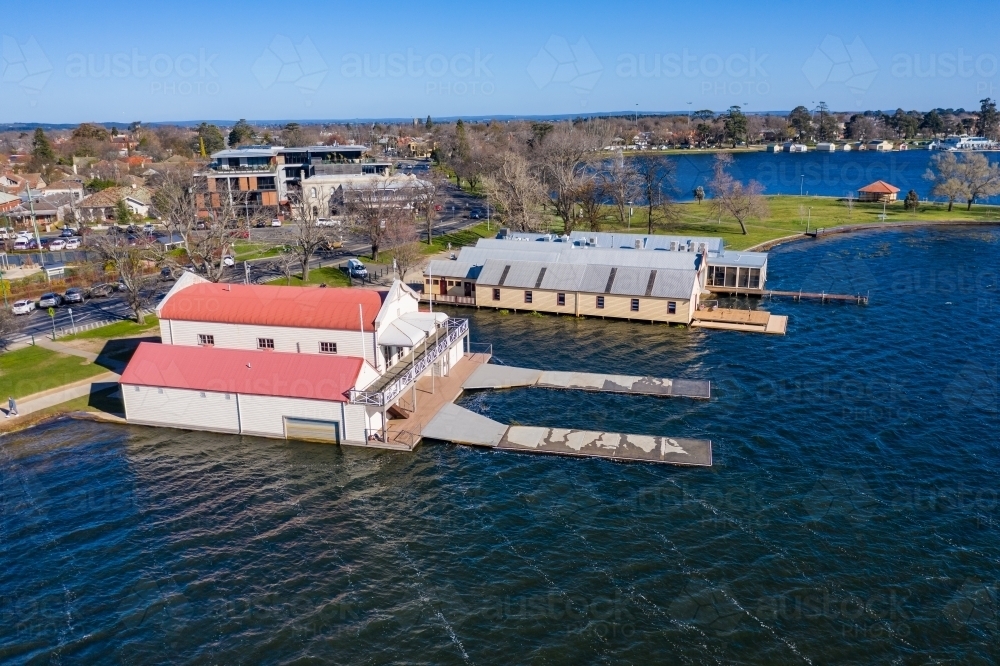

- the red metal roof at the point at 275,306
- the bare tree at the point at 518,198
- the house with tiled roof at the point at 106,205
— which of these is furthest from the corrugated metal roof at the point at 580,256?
the house with tiled roof at the point at 106,205

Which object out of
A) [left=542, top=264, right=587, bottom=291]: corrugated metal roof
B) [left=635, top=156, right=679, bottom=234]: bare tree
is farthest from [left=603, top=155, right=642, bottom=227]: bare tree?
[left=542, top=264, right=587, bottom=291]: corrugated metal roof

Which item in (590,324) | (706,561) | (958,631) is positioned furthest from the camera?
(590,324)

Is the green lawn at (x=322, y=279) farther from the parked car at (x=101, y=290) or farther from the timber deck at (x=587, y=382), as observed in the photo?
the timber deck at (x=587, y=382)

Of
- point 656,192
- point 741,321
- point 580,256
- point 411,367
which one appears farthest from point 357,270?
point 656,192

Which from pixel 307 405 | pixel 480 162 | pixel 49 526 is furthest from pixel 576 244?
pixel 480 162

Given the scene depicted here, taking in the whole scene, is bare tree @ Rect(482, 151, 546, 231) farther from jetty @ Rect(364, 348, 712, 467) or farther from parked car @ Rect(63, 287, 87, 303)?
parked car @ Rect(63, 287, 87, 303)

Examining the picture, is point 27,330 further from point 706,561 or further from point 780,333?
point 780,333

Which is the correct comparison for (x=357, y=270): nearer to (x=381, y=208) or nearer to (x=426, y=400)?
(x=381, y=208)
